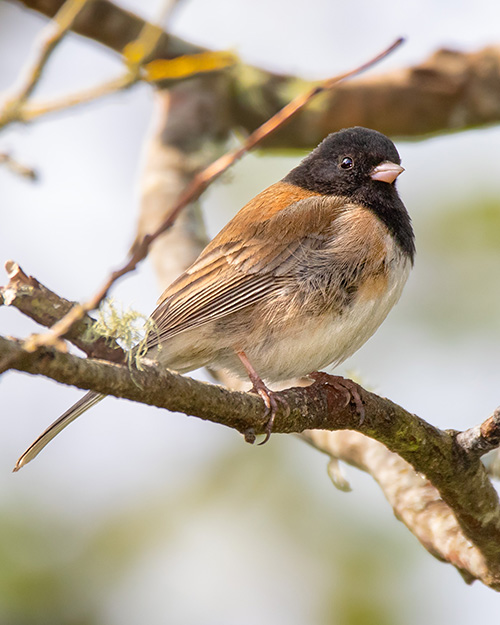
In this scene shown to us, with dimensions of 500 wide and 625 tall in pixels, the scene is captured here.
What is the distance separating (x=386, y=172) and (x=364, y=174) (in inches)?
4.5

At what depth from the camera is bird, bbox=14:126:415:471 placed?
2699mm

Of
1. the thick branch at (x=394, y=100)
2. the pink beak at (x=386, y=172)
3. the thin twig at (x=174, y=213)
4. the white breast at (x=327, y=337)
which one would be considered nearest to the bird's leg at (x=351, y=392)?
the white breast at (x=327, y=337)

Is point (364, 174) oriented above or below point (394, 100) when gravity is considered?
below

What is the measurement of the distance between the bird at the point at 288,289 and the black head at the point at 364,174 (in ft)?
0.04

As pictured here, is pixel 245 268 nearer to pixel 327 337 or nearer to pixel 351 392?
pixel 327 337

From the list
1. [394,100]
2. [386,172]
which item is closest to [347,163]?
[386,172]

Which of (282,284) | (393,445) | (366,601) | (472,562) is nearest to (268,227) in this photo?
(282,284)

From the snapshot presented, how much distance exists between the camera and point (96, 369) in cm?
148

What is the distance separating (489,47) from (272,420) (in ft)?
10.6

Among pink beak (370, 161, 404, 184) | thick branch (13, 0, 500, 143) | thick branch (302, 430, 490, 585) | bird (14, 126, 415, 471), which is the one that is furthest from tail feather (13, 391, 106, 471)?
thick branch (13, 0, 500, 143)

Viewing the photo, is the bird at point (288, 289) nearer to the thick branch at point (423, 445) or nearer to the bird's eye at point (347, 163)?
the bird's eye at point (347, 163)

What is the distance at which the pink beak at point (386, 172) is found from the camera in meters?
3.06

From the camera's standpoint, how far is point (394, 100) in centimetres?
450

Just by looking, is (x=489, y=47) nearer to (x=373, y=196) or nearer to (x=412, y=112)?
(x=412, y=112)
